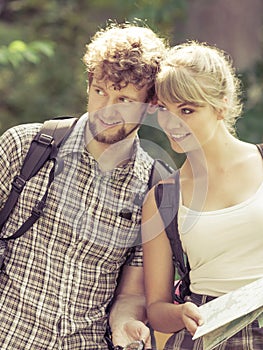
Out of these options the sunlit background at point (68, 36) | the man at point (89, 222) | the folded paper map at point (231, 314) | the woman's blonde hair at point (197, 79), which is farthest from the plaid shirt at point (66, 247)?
the sunlit background at point (68, 36)

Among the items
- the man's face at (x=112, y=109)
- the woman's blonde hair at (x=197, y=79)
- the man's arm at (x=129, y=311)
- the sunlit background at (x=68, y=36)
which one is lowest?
the man's arm at (x=129, y=311)

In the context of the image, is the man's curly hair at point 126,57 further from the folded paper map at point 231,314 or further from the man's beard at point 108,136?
the folded paper map at point 231,314

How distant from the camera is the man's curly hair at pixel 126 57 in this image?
109 inches

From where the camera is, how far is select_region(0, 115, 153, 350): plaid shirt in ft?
9.16

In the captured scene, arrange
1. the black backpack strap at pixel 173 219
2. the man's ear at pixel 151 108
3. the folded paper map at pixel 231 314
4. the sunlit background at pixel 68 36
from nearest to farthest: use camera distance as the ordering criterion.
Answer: the folded paper map at pixel 231 314, the black backpack strap at pixel 173 219, the man's ear at pixel 151 108, the sunlit background at pixel 68 36

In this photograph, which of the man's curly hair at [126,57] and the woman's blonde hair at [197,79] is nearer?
the woman's blonde hair at [197,79]

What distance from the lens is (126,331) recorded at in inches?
109

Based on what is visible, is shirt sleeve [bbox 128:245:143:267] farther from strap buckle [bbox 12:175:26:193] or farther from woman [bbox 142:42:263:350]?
strap buckle [bbox 12:175:26:193]

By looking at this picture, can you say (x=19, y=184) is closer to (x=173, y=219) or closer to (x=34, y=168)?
(x=34, y=168)

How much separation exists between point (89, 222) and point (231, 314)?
71 centimetres

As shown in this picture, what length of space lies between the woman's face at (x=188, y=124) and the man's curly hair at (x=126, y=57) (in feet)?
0.52

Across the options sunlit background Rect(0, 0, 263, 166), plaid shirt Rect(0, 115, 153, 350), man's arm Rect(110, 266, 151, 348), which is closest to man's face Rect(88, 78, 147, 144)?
plaid shirt Rect(0, 115, 153, 350)

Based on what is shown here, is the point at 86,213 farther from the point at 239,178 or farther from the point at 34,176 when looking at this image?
the point at 239,178

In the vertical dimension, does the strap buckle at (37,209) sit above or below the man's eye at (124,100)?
below
